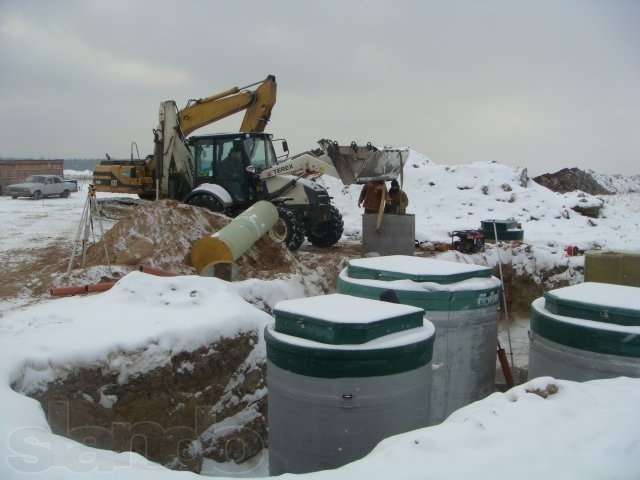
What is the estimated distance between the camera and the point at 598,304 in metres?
3.39

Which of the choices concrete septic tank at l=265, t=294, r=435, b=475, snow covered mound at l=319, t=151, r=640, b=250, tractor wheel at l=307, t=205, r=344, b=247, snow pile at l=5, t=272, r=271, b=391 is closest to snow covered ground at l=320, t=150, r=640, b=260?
snow covered mound at l=319, t=151, r=640, b=250

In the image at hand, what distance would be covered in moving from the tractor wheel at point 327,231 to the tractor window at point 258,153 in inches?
74.7

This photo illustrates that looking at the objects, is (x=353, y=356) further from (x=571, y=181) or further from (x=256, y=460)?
(x=571, y=181)

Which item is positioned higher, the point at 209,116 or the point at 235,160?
the point at 209,116

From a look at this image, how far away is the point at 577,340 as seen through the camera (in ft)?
11.2

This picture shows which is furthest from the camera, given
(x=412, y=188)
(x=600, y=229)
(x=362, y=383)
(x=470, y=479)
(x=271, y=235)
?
(x=412, y=188)

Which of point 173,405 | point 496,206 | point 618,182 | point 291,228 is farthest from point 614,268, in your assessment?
point 618,182

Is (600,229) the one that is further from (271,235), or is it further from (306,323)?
(306,323)

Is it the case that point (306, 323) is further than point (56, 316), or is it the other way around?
point (56, 316)

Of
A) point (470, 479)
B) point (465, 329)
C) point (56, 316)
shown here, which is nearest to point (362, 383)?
point (470, 479)

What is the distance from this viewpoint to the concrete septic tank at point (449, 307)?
414cm

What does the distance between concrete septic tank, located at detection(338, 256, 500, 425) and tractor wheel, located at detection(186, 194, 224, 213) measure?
6.47 metres

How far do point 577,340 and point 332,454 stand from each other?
1712 millimetres

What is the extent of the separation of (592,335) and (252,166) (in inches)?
338
